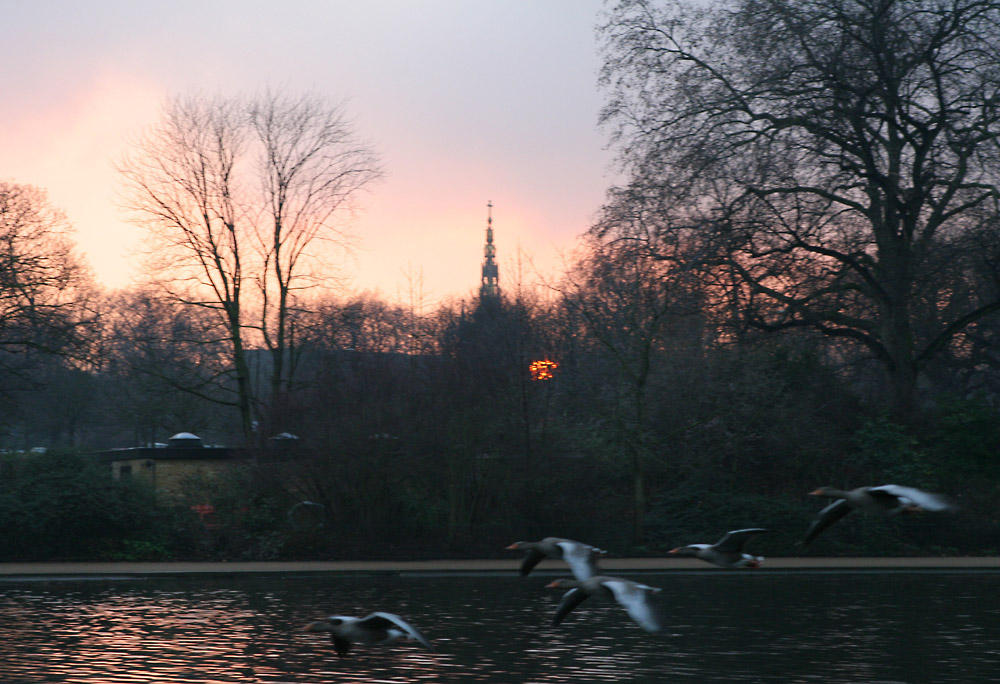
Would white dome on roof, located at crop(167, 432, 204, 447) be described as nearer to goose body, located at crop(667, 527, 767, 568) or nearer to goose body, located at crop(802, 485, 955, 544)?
goose body, located at crop(667, 527, 767, 568)

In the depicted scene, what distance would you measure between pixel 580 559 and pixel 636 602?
1.38 m

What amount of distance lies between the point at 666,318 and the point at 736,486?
539 cm

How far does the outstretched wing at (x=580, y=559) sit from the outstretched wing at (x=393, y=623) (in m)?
1.37

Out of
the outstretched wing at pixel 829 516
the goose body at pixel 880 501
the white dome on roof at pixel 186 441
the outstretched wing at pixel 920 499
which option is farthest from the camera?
the white dome on roof at pixel 186 441

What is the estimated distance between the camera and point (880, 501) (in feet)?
28.3

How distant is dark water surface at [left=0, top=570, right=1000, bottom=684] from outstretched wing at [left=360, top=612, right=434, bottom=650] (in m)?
1.79

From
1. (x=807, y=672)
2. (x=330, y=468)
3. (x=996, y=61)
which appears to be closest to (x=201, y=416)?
(x=330, y=468)

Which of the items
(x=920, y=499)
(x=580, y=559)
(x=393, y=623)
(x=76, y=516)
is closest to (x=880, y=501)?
(x=920, y=499)

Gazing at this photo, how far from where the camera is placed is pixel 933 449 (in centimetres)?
3078

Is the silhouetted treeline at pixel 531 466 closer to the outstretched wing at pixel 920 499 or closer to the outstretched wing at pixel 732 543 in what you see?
the outstretched wing at pixel 732 543

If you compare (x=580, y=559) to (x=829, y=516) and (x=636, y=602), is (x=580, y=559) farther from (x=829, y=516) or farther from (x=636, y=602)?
(x=829, y=516)

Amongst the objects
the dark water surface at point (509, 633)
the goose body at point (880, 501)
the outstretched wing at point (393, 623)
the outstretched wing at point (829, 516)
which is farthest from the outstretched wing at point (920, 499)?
the outstretched wing at point (393, 623)

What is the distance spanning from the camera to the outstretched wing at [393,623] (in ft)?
26.0

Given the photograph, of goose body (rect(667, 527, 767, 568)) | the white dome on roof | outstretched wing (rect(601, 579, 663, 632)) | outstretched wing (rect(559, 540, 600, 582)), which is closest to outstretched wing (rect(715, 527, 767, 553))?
goose body (rect(667, 527, 767, 568))
